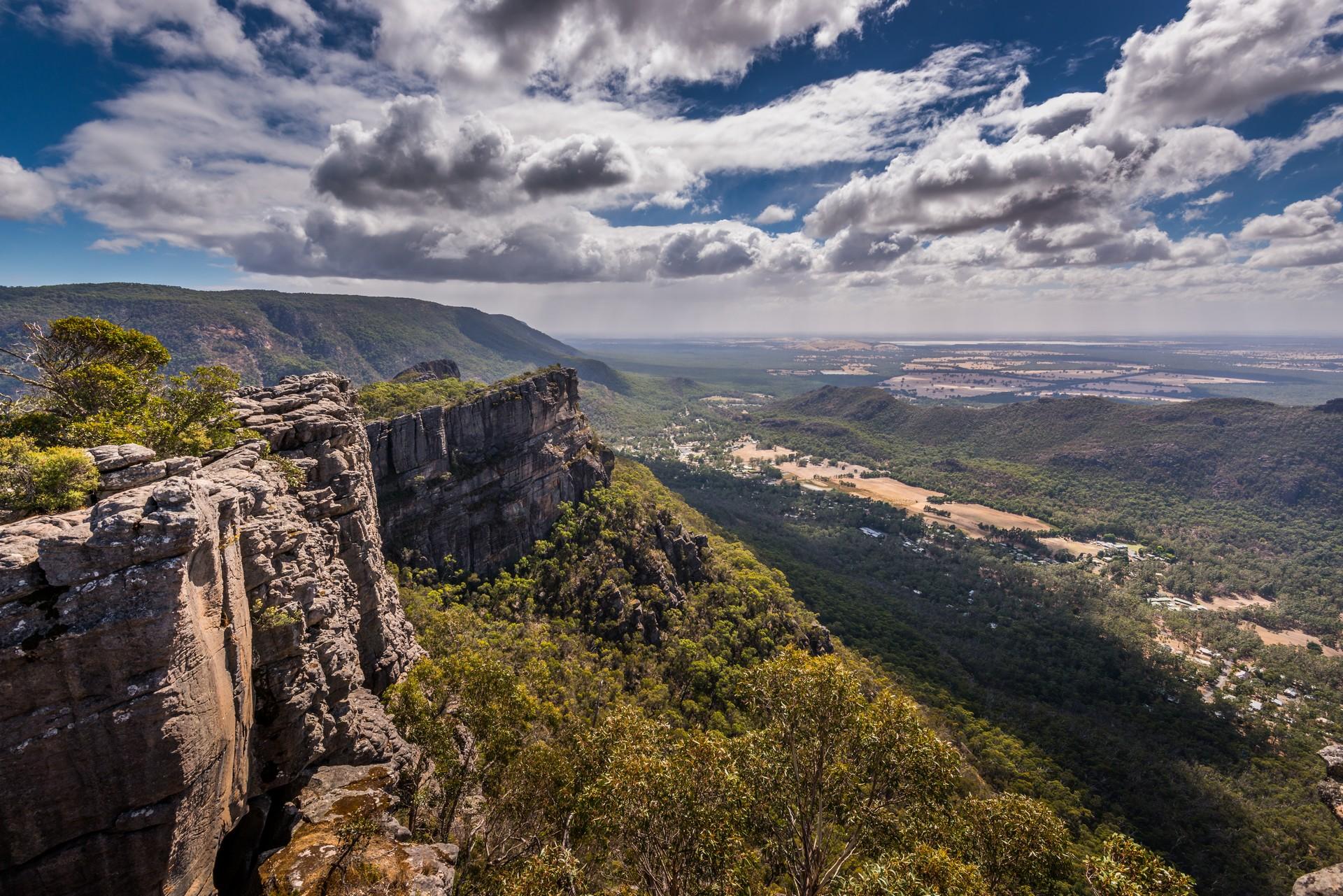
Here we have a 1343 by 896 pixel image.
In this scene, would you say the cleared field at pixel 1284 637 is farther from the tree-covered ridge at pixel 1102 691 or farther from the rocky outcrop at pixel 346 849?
the rocky outcrop at pixel 346 849

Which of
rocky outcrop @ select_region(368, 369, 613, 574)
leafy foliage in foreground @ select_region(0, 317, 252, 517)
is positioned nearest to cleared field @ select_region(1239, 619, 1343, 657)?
rocky outcrop @ select_region(368, 369, 613, 574)

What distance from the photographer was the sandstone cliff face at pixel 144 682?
48.5 ft

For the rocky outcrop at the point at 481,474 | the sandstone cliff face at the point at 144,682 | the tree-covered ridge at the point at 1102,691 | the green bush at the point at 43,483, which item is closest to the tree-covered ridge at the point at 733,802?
the sandstone cliff face at the point at 144,682

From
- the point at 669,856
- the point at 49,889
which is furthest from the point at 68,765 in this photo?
the point at 669,856

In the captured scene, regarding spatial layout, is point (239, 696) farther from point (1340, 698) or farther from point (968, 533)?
point (968, 533)

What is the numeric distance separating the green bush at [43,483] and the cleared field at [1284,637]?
19710cm

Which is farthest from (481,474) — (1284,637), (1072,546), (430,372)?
(1072,546)

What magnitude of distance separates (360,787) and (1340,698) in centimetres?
16781

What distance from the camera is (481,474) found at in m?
76.9

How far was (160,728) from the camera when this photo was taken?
→ 1602 centimetres

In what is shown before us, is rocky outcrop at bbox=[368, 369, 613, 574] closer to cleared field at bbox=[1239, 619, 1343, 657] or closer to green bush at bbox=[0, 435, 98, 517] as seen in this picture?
→ green bush at bbox=[0, 435, 98, 517]

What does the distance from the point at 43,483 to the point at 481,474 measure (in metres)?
60.8

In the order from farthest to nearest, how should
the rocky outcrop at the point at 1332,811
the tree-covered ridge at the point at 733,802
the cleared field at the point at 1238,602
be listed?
the cleared field at the point at 1238,602 < the tree-covered ridge at the point at 733,802 < the rocky outcrop at the point at 1332,811

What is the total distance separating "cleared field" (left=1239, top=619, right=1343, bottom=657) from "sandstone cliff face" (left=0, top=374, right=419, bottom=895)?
190880 mm
